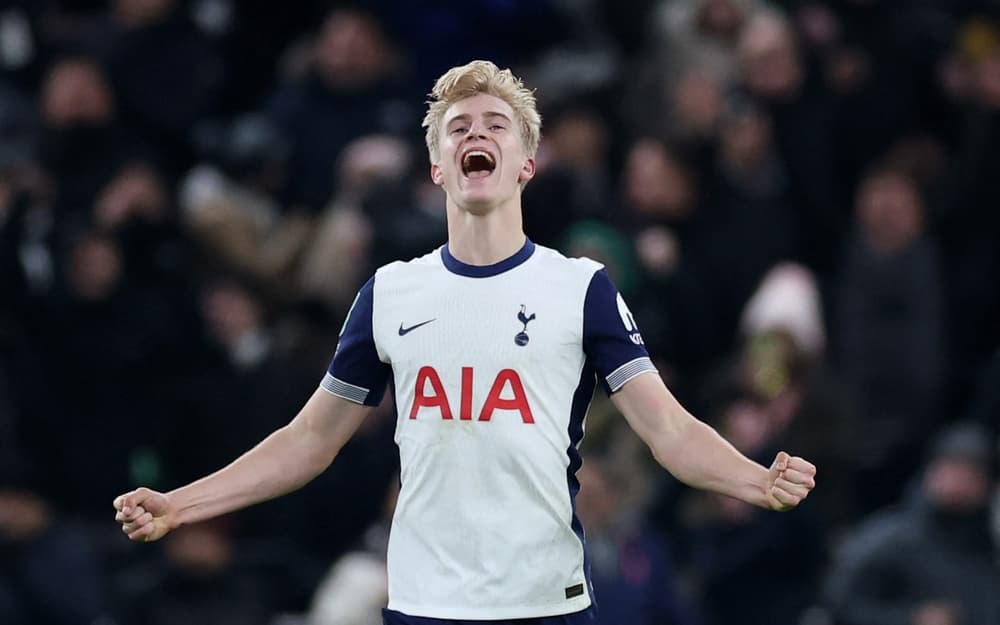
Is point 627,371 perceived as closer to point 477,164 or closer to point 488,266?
point 488,266

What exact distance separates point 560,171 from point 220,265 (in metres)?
2.11

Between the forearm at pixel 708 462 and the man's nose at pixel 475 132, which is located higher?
the man's nose at pixel 475 132

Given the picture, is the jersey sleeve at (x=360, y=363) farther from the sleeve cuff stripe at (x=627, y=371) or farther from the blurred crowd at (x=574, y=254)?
the blurred crowd at (x=574, y=254)

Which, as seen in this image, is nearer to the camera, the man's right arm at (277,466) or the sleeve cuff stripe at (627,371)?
the sleeve cuff stripe at (627,371)

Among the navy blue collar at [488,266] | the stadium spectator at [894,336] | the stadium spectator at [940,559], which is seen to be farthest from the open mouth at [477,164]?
the stadium spectator at [894,336]

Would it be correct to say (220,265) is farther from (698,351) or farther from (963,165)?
(963,165)

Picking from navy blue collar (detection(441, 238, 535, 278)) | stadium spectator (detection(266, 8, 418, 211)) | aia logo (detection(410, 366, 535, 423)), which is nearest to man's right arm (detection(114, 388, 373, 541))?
Answer: aia logo (detection(410, 366, 535, 423))

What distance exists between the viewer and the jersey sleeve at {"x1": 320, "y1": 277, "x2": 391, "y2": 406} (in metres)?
5.97

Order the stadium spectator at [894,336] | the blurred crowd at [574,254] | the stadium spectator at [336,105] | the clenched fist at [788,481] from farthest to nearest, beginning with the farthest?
the stadium spectator at [336,105]
the stadium spectator at [894,336]
the blurred crowd at [574,254]
the clenched fist at [788,481]

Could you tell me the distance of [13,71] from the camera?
13.1 metres

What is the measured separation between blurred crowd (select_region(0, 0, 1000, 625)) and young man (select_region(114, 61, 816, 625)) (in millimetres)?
4085

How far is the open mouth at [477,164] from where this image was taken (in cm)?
585

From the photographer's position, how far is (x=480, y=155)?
5859 millimetres

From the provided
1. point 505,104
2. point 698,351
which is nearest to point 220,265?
point 698,351
